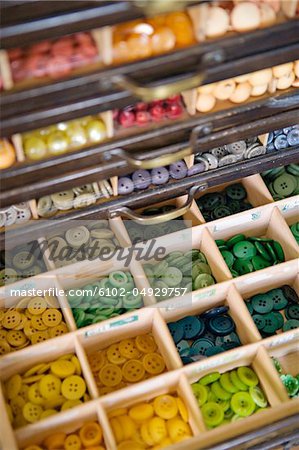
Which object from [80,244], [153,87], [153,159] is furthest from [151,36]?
[80,244]

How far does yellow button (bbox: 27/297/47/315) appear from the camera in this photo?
209cm

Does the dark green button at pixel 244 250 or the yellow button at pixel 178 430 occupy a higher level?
the dark green button at pixel 244 250

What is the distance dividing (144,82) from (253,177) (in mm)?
839

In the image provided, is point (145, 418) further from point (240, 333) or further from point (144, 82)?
point (144, 82)

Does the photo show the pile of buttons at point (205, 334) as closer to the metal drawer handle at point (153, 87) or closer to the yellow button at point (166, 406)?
the yellow button at point (166, 406)

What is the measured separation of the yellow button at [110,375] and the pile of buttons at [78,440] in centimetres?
14

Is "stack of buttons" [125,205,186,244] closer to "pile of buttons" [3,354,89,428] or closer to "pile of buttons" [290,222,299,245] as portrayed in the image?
"pile of buttons" [290,222,299,245]

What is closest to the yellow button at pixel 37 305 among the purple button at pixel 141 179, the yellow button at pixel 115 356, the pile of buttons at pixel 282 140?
the yellow button at pixel 115 356

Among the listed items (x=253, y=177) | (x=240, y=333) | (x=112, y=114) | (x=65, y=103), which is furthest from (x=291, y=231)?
(x=65, y=103)

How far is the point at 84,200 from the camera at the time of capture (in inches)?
78.0

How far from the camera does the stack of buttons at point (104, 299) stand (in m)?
2.07

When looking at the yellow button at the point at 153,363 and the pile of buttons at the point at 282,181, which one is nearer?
the yellow button at the point at 153,363

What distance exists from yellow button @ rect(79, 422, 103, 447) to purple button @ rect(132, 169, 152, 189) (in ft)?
2.24

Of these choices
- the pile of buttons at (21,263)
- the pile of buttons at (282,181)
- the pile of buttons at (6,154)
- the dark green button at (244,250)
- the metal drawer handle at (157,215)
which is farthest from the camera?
the pile of buttons at (282,181)
